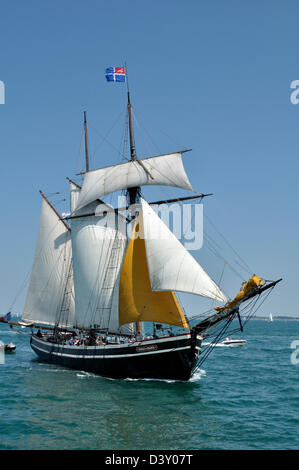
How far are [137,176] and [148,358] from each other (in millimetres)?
18420

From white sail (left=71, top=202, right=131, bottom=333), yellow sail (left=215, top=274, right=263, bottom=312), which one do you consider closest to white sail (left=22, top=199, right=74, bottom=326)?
white sail (left=71, top=202, right=131, bottom=333)

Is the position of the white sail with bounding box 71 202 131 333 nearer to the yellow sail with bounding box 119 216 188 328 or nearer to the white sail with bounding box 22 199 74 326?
the white sail with bounding box 22 199 74 326

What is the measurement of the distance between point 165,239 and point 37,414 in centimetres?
1458

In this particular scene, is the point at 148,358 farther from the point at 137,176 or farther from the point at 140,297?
the point at 137,176

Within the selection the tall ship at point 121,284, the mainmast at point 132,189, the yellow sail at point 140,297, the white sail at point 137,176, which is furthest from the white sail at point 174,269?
the mainmast at point 132,189

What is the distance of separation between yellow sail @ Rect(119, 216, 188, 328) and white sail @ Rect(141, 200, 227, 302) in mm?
2500

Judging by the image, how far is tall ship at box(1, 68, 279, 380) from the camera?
2956 centimetres

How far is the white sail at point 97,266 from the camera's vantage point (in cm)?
3903

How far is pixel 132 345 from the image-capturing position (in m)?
31.1

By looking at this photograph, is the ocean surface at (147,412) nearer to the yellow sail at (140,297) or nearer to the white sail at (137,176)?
the yellow sail at (140,297)

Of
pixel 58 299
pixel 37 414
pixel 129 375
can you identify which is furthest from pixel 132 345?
pixel 58 299

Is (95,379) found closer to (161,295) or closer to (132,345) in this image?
(132,345)

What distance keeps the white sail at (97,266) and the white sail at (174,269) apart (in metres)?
9.64

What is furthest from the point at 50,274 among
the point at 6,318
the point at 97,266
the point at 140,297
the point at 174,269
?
the point at 174,269
